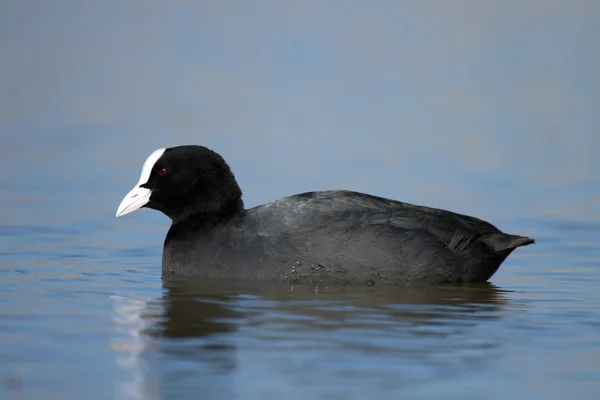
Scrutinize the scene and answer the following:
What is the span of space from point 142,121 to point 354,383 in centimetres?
893

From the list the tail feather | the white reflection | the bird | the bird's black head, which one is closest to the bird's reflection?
the white reflection

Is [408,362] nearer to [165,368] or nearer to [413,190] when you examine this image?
[165,368]

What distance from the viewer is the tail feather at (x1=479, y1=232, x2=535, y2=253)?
8438 mm

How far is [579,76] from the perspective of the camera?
1612cm

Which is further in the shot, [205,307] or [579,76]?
[579,76]

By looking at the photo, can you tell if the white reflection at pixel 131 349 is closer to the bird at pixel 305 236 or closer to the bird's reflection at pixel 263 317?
the bird's reflection at pixel 263 317

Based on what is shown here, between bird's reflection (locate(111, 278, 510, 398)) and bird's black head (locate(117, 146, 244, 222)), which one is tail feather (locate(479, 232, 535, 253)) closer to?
bird's reflection (locate(111, 278, 510, 398))

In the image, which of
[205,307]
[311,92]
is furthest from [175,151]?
[311,92]

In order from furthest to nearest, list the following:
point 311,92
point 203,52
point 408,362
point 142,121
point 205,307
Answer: point 203,52 → point 311,92 → point 142,121 → point 205,307 → point 408,362

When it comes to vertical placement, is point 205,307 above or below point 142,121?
below

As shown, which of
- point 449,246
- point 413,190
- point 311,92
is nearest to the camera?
point 449,246

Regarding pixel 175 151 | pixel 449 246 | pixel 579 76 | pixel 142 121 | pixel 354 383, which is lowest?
pixel 354 383

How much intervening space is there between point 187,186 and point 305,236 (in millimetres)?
950

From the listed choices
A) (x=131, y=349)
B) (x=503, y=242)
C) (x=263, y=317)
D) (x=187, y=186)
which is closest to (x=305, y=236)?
(x=187, y=186)
